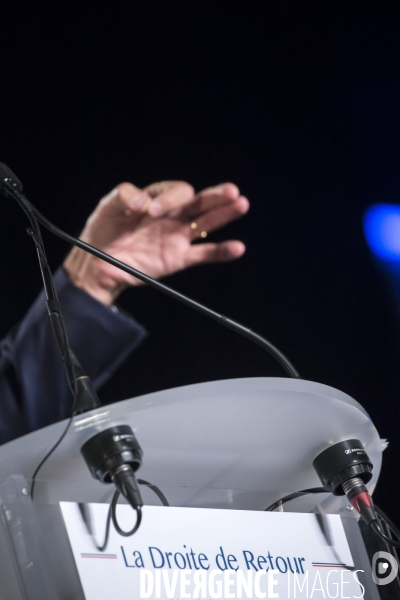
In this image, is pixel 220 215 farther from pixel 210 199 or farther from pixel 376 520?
pixel 376 520

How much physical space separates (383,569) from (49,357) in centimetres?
101

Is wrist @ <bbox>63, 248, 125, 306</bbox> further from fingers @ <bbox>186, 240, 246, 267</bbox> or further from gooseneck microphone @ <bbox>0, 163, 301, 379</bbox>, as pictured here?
gooseneck microphone @ <bbox>0, 163, 301, 379</bbox>

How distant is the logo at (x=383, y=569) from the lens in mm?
599

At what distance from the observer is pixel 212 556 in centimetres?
52

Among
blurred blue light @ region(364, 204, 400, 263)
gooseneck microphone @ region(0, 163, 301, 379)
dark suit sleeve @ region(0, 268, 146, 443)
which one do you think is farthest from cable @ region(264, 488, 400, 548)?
blurred blue light @ region(364, 204, 400, 263)

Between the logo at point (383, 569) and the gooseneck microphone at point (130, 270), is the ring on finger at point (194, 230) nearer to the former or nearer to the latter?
the gooseneck microphone at point (130, 270)

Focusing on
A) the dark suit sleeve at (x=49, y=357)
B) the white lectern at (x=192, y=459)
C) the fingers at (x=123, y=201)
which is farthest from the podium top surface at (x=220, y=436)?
the fingers at (x=123, y=201)

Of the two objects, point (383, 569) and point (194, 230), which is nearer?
point (383, 569)

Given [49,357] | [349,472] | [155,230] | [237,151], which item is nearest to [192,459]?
[349,472]

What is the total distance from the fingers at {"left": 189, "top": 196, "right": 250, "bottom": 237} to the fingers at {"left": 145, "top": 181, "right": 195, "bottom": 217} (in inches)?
2.7

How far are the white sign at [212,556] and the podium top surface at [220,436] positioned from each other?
1.9 inches

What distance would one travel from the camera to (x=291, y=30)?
7.00ft

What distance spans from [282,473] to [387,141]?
1639 mm

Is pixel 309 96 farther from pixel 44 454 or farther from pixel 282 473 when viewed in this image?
pixel 44 454
